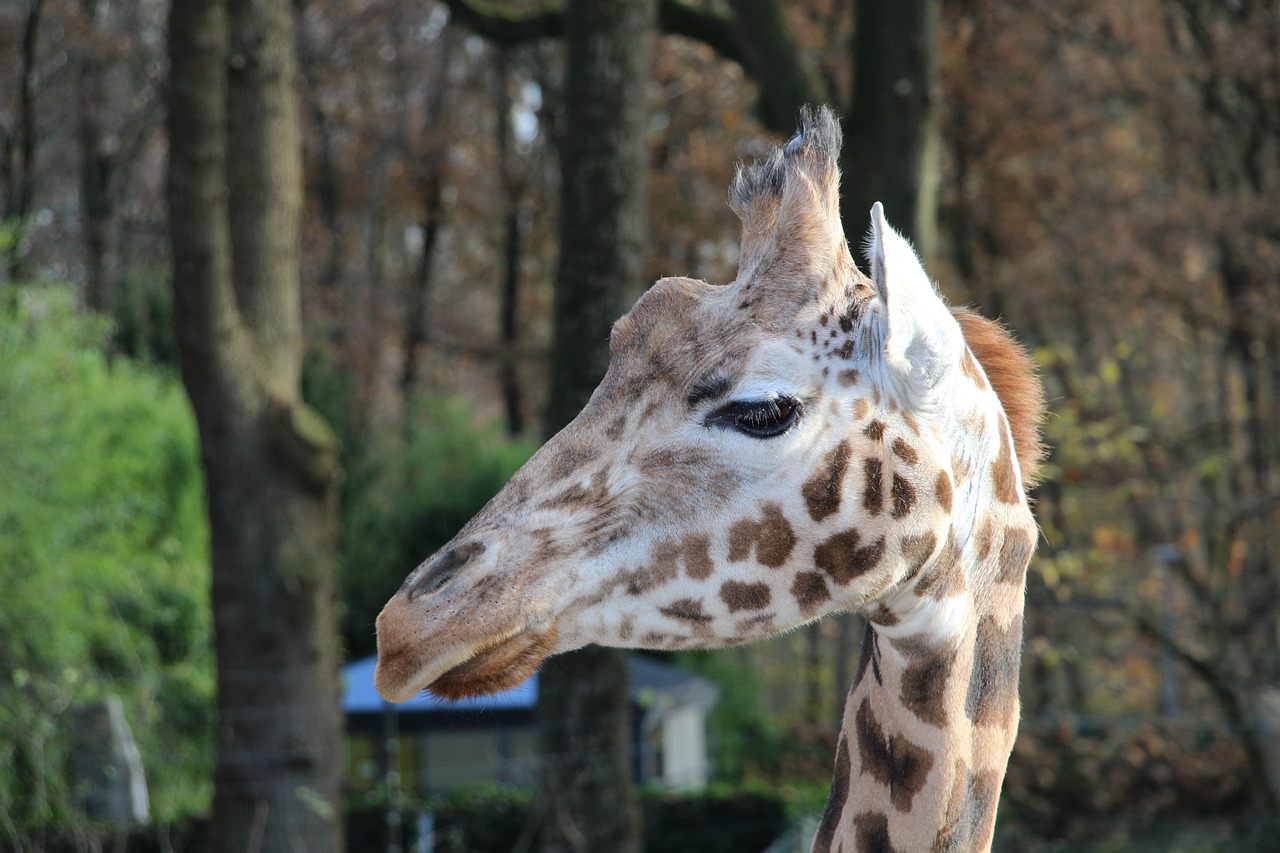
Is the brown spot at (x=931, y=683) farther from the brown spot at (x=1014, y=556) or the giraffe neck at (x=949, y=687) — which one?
the brown spot at (x=1014, y=556)

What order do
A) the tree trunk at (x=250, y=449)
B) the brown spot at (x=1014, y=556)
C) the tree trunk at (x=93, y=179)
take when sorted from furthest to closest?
the tree trunk at (x=93, y=179), the tree trunk at (x=250, y=449), the brown spot at (x=1014, y=556)

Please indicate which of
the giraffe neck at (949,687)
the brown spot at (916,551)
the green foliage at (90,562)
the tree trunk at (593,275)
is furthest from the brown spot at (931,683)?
the green foliage at (90,562)

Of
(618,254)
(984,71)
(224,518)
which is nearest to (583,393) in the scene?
(618,254)

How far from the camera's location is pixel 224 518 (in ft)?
18.6

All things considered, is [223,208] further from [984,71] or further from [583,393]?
[984,71]

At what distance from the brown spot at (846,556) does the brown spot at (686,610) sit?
177 mm

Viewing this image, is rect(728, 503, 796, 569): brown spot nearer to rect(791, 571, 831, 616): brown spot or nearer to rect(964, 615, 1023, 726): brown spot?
rect(791, 571, 831, 616): brown spot

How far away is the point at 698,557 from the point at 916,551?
312 mm

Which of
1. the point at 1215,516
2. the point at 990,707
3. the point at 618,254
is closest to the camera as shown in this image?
the point at 990,707

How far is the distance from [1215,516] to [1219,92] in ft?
12.9

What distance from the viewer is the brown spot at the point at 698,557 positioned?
5.98 feet

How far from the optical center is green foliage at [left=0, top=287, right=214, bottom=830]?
701 centimetres

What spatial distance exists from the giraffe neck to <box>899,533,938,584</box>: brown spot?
17 mm

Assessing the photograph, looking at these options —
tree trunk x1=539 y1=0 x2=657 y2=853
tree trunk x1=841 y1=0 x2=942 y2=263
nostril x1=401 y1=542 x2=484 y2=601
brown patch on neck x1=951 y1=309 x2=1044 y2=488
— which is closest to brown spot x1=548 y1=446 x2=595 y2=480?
nostril x1=401 y1=542 x2=484 y2=601
